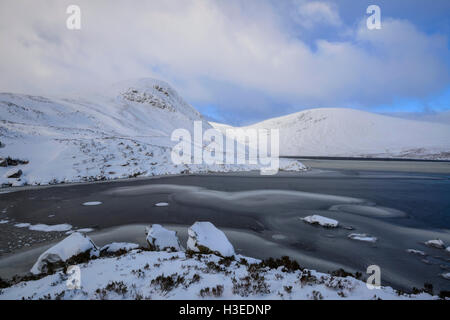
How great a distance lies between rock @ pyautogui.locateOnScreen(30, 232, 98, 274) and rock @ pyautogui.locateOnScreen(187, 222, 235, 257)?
133 inches

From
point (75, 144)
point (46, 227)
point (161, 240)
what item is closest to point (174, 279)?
point (161, 240)

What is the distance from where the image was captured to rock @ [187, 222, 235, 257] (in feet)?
24.4

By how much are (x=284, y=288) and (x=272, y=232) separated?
561 cm

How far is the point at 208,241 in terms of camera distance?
7.79 metres

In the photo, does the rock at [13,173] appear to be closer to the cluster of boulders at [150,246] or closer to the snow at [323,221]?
the cluster of boulders at [150,246]

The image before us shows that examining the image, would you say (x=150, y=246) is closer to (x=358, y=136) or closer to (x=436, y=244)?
(x=436, y=244)

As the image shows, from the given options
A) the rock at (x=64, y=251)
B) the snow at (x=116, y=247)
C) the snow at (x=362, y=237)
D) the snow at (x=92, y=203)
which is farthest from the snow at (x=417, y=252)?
the snow at (x=92, y=203)

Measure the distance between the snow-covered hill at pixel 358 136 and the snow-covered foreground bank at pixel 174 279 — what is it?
10611 centimetres

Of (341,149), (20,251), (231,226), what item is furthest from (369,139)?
(20,251)

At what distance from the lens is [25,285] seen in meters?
5.12

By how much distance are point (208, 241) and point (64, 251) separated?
4.74 meters

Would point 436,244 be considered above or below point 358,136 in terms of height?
below

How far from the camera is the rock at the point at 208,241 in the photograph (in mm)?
7432
